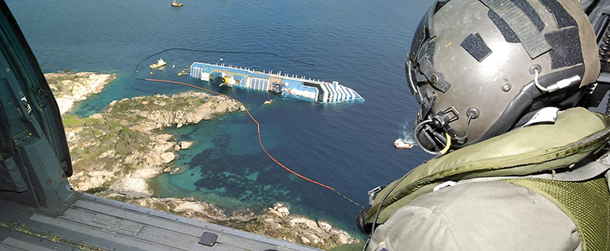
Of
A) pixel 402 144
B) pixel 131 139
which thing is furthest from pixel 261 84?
pixel 402 144

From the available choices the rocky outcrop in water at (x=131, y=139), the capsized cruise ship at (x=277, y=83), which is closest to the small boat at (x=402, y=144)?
the capsized cruise ship at (x=277, y=83)

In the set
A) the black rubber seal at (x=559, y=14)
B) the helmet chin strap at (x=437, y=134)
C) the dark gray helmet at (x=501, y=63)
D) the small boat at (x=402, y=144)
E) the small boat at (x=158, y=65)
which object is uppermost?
the black rubber seal at (x=559, y=14)

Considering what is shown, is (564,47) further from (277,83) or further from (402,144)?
(277,83)

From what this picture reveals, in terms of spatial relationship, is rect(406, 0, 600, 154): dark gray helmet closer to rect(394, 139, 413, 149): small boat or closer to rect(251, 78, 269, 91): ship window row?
rect(394, 139, 413, 149): small boat

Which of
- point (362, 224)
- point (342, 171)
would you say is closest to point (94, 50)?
point (342, 171)

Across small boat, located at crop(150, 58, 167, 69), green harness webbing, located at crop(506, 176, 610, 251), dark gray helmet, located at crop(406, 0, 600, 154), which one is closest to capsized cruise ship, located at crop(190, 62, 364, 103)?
small boat, located at crop(150, 58, 167, 69)

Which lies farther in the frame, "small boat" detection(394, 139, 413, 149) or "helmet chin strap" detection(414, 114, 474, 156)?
"small boat" detection(394, 139, 413, 149)

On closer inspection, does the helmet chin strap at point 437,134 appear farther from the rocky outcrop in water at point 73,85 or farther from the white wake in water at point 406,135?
the rocky outcrop in water at point 73,85

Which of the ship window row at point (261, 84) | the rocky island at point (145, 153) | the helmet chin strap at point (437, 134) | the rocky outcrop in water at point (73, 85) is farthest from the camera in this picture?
the ship window row at point (261, 84)
